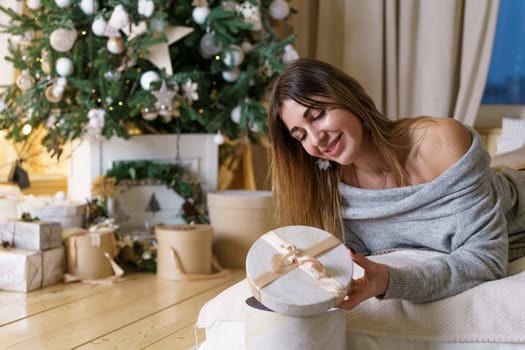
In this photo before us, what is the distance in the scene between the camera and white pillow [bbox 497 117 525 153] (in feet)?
8.45

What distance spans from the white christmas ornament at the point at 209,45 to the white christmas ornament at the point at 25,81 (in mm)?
683

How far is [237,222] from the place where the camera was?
111 inches

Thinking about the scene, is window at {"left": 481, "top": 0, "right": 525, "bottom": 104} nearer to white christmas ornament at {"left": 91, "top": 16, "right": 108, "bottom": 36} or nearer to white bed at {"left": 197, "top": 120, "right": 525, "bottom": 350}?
white christmas ornament at {"left": 91, "top": 16, "right": 108, "bottom": 36}

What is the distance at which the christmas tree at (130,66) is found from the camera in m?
2.60

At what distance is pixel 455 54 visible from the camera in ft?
10.0

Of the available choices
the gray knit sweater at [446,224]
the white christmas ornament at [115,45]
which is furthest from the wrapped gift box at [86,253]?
the gray knit sweater at [446,224]

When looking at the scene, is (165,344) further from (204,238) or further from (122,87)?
(122,87)

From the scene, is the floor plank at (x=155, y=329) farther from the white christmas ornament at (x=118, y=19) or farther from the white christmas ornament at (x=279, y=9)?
the white christmas ornament at (x=279, y=9)

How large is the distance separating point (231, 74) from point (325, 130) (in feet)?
4.37

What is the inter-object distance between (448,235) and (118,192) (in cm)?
155

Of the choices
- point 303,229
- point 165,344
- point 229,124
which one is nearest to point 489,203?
point 303,229

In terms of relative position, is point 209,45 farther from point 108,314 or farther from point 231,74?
point 108,314

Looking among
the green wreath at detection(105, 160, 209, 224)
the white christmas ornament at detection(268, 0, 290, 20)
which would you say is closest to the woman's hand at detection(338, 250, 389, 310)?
the green wreath at detection(105, 160, 209, 224)

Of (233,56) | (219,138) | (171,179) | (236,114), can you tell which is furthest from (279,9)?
(171,179)
